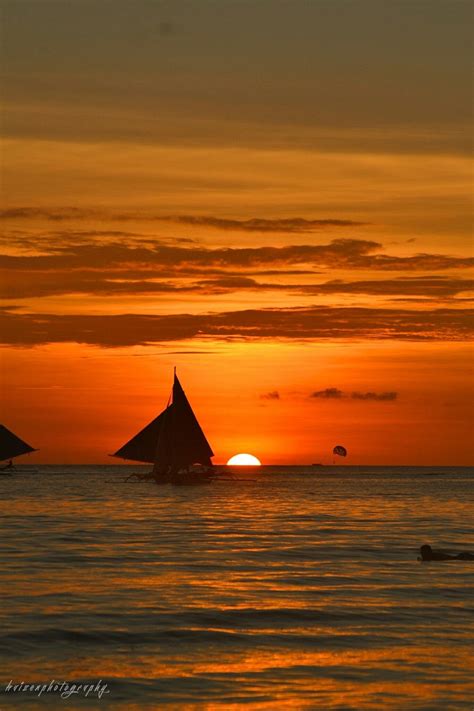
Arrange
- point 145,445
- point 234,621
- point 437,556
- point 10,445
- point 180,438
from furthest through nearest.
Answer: point 10,445
point 145,445
point 180,438
point 437,556
point 234,621

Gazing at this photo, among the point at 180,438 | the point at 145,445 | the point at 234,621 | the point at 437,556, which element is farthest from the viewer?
the point at 145,445

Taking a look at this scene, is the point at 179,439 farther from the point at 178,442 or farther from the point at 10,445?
the point at 10,445

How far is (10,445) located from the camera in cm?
15712

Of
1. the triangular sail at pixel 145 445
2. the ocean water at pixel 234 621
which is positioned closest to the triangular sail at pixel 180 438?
the triangular sail at pixel 145 445


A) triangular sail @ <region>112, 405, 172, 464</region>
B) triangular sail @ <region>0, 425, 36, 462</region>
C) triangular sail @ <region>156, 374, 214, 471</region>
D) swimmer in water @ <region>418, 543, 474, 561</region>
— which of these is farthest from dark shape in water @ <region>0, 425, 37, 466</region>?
swimmer in water @ <region>418, 543, 474, 561</region>

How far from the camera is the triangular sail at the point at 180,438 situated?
126 metres

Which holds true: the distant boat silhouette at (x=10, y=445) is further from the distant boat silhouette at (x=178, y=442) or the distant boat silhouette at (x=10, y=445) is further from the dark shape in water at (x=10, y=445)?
the distant boat silhouette at (x=178, y=442)

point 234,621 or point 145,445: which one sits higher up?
point 145,445

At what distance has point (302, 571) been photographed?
150 ft

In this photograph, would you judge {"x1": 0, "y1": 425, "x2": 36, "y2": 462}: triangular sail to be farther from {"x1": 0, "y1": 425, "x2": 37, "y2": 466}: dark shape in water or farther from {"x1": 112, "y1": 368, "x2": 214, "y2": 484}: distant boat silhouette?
{"x1": 112, "y1": 368, "x2": 214, "y2": 484}: distant boat silhouette

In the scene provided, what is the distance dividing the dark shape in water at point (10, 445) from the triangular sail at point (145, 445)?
22972mm

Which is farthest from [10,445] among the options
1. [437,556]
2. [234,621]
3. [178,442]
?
[234,621]

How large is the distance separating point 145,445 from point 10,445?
2702 centimetres

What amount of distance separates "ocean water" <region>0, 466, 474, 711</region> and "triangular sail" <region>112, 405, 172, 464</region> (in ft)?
238
